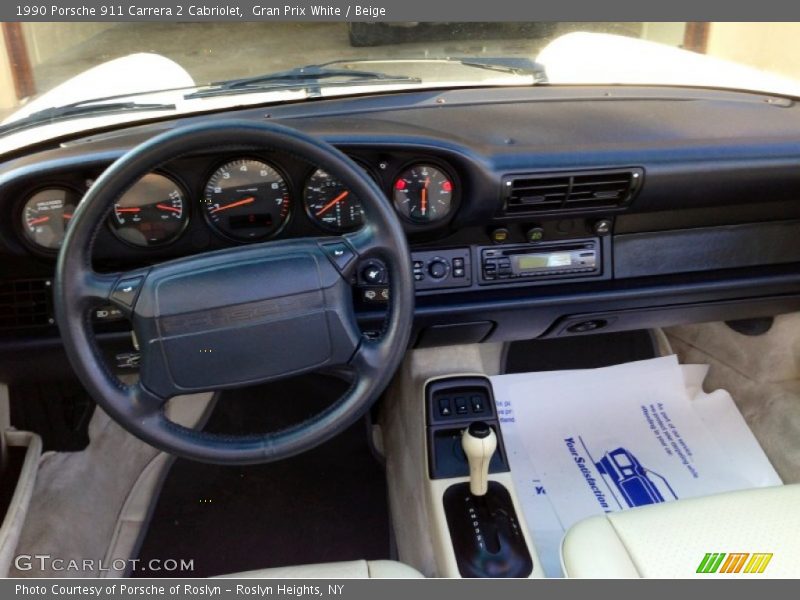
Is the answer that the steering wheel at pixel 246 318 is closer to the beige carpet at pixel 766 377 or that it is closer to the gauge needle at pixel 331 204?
the gauge needle at pixel 331 204

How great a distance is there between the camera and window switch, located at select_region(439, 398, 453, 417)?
1.86 m

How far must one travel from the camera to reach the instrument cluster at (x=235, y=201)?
1.47 metres

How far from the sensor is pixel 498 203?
1.61m

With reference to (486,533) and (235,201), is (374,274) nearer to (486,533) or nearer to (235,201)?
(235,201)

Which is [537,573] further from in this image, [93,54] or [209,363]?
[93,54]

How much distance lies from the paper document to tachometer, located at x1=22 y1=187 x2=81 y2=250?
4.21 ft

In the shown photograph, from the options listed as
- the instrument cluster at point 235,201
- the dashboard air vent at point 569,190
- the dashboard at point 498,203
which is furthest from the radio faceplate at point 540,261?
the instrument cluster at point 235,201

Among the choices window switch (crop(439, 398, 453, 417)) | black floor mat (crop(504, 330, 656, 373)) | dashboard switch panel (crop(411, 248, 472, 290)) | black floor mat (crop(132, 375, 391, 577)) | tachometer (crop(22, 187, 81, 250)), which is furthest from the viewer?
black floor mat (crop(504, 330, 656, 373))

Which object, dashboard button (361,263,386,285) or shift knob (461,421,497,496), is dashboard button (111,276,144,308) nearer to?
dashboard button (361,263,386,285)

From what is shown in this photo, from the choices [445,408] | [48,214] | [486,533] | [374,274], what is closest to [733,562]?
[486,533]

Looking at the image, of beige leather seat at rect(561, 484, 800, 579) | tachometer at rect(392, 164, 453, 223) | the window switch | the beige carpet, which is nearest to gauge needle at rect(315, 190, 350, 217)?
tachometer at rect(392, 164, 453, 223)

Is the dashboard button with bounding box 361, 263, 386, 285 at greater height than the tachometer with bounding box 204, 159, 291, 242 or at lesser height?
lesser

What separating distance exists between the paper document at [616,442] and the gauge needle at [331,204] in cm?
94
